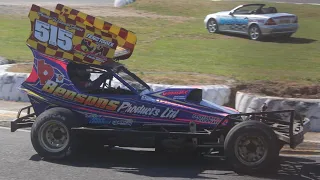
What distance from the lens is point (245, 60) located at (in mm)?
17844

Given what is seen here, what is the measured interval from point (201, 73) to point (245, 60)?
3352 millimetres

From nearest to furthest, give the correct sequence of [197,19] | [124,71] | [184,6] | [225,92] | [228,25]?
[124,71], [225,92], [228,25], [197,19], [184,6]

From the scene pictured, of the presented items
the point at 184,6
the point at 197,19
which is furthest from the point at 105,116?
the point at 184,6

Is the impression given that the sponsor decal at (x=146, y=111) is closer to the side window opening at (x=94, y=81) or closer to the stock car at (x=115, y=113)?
the stock car at (x=115, y=113)

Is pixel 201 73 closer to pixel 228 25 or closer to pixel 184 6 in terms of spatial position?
pixel 228 25

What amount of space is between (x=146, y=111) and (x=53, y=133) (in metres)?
1.39

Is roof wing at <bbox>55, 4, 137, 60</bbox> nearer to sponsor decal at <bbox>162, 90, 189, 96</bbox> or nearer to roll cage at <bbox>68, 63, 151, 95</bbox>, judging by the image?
roll cage at <bbox>68, 63, 151, 95</bbox>

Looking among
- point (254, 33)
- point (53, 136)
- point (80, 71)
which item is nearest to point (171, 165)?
point (53, 136)

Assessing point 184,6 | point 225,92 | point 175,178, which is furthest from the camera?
point 184,6

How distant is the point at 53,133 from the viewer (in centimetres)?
870

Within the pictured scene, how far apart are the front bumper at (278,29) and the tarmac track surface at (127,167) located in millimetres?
13651

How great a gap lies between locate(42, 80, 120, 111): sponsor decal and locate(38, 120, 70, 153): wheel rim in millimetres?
438

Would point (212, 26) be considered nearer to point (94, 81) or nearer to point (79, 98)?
point (94, 81)

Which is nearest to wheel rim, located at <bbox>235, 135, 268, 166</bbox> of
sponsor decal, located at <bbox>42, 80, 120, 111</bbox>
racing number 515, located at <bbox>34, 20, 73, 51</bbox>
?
sponsor decal, located at <bbox>42, 80, 120, 111</bbox>
